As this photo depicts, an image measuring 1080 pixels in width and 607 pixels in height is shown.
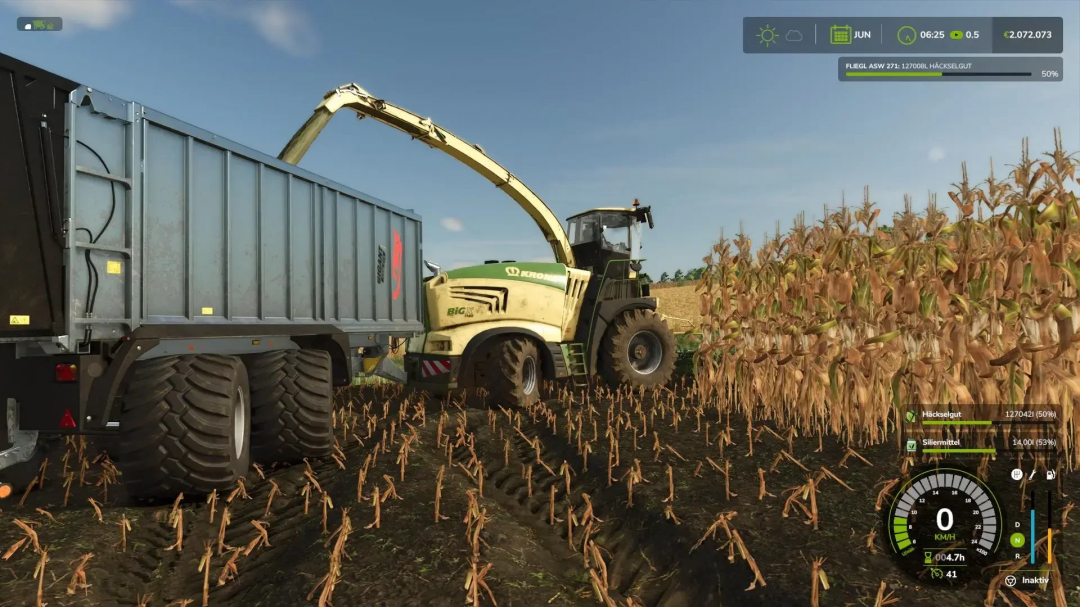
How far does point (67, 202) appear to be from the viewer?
13.2 ft

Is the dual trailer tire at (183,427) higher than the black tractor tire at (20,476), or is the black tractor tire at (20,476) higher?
the dual trailer tire at (183,427)

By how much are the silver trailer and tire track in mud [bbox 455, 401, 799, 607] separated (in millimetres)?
2070

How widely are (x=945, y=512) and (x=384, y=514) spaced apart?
3.17 meters

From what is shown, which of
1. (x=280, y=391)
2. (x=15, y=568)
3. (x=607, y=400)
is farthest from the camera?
(x=607, y=400)

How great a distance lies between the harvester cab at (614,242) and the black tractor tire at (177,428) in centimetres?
662

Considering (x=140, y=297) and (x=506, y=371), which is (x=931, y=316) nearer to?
(x=506, y=371)

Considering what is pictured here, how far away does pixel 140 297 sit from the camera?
442cm

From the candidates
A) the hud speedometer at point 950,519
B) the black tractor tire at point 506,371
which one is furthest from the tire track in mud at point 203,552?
the black tractor tire at point 506,371

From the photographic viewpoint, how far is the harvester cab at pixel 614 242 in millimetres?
10227

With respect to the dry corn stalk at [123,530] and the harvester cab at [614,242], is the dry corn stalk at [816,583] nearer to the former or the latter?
the dry corn stalk at [123,530]

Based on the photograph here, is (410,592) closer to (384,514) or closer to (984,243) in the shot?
(384,514)

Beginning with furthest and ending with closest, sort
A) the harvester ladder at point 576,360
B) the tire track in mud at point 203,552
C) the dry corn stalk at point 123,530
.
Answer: the harvester ladder at point 576,360 < the dry corn stalk at point 123,530 < the tire track in mud at point 203,552

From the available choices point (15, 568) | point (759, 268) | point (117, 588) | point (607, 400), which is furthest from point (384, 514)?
point (759, 268)

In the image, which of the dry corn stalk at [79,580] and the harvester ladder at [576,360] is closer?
the dry corn stalk at [79,580]
